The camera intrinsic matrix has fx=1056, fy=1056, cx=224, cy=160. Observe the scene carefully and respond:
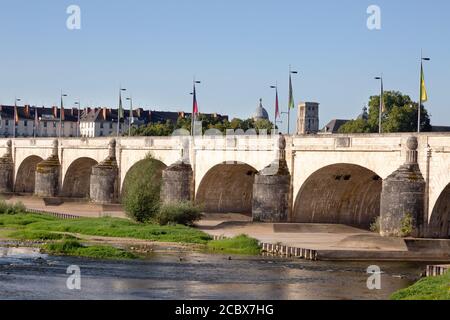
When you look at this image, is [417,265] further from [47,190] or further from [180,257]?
[47,190]

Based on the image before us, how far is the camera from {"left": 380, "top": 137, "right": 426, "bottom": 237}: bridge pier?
54.1 meters

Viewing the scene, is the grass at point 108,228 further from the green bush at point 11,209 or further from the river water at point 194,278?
the river water at point 194,278

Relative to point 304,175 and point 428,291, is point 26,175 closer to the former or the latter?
point 304,175

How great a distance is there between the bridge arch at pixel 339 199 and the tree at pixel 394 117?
44.2 m

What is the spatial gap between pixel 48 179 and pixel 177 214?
3388 centimetres

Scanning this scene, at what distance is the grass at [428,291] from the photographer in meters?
36.4

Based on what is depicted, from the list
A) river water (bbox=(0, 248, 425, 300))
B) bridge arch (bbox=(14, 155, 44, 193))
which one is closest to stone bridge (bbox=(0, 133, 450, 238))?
river water (bbox=(0, 248, 425, 300))

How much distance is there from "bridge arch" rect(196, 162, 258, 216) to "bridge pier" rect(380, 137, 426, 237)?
20.1 meters

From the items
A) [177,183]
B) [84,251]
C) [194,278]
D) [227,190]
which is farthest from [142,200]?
[194,278]

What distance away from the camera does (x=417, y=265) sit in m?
50.9

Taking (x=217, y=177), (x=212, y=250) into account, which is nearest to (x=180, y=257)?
(x=212, y=250)

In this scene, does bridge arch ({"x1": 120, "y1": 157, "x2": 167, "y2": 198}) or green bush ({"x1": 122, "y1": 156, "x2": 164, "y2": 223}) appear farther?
bridge arch ({"x1": 120, "y1": 157, "x2": 167, "y2": 198})

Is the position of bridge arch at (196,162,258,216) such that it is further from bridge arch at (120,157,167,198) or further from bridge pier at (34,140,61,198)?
bridge pier at (34,140,61,198)
